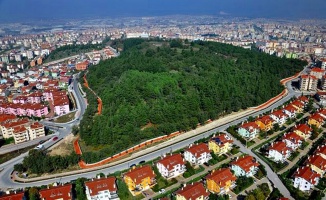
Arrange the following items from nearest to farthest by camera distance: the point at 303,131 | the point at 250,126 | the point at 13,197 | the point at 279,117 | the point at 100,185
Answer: the point at 13,197, the point at 100,185, the point at 303,131, the point at 250,126, the point at 279,117

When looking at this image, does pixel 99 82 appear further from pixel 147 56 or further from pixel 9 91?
pixel 9 91

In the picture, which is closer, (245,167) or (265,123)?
(245,167)

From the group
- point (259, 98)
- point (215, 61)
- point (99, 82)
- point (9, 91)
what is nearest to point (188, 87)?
point (259, 98)

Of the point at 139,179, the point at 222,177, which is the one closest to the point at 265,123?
the point at 222,177

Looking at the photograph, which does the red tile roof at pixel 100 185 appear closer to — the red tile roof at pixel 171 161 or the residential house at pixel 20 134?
the red tile roof at pixel 171 161

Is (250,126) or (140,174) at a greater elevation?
(250,126)

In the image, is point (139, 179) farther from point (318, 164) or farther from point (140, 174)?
point (318, 164)

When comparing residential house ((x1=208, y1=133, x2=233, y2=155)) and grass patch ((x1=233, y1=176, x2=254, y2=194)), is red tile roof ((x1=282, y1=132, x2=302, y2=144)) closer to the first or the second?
residential house ((x1=208, y1=133, x2=233, y2=155))

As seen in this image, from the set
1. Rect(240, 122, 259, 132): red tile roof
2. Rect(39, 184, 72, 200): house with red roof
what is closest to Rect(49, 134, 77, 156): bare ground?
Rect(39, 184, 72, 200): house with red roof
